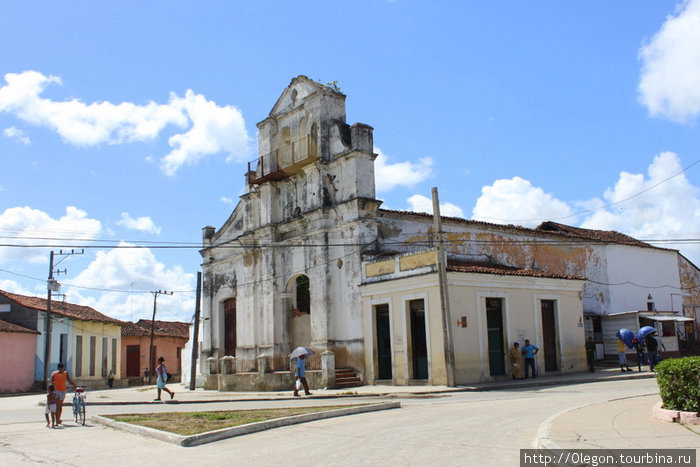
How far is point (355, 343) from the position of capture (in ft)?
83.1

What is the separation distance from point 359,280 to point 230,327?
394 inches

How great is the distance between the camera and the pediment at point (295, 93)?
1133 inches

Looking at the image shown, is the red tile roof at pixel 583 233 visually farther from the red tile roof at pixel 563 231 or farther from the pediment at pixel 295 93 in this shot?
the pediment at pixel 295 93

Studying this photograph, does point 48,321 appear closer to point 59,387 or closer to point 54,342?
point 54,342

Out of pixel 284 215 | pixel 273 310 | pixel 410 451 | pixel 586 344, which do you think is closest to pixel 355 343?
pixel 273 310

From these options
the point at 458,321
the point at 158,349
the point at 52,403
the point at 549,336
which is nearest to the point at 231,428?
the point at 52,403

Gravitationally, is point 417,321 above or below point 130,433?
above

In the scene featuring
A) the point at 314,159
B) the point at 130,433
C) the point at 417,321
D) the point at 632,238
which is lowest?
the point at 130,433

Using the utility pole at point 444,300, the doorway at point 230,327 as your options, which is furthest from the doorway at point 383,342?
the doorway at point 230,327

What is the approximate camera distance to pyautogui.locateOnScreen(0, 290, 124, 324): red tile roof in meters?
40.4

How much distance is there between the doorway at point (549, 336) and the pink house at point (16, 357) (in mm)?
27681

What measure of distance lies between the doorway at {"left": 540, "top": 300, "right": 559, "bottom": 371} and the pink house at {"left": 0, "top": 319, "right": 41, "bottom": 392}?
27681mm

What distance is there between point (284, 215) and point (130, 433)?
18.0 meters

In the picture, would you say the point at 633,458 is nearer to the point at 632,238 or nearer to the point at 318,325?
the point at 318,325
